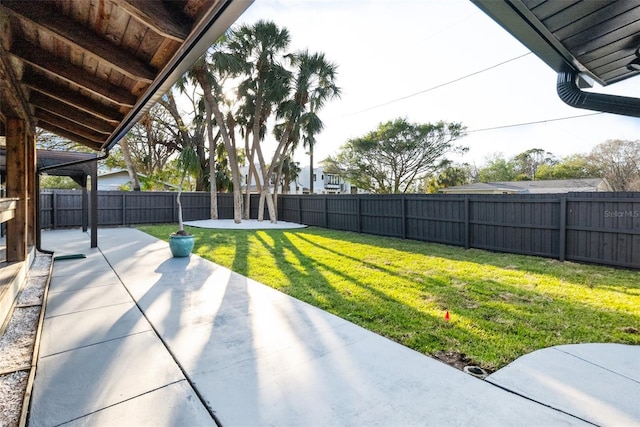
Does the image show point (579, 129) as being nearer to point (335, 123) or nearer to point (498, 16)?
point (335, 123)

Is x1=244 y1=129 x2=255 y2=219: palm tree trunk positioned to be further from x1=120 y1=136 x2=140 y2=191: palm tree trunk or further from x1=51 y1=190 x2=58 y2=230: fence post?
x1=51 y1=190 x2=58 y2=230: fence post

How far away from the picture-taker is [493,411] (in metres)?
1.65

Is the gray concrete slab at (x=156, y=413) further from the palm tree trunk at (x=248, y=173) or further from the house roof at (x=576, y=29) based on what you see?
the palm tree trunk at (x=248, y=173)

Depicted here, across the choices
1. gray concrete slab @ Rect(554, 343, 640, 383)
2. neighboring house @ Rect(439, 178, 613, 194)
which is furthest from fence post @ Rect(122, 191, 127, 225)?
neighboring house @ Rect(439, 178, 613, 194)

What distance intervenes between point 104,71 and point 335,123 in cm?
1904

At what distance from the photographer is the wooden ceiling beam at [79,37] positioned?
174 cm

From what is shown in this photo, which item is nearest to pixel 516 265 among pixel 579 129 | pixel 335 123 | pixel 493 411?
pixel 493 411

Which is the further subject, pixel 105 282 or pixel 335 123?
pixel 335 123

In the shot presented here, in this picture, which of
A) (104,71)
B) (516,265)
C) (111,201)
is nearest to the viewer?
(104,71)

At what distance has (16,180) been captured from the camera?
153 inches

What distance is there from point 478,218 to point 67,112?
7353 mm

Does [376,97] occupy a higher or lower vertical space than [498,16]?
higher

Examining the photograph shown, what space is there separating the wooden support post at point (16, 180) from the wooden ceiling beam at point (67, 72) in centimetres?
176

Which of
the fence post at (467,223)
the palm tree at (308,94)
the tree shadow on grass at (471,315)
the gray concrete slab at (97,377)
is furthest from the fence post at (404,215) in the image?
the gray concrete slab at (97,377)
